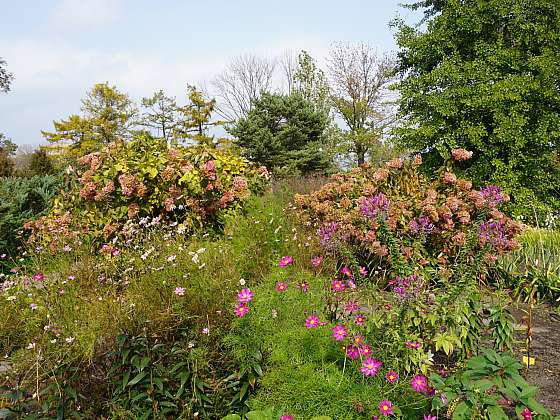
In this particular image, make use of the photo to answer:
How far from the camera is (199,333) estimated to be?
2.34 meters

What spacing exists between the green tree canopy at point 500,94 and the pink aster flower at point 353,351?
29.5 feet

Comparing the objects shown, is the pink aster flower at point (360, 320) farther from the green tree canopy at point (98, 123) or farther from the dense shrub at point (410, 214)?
the green tree canopy at point (98, 123)

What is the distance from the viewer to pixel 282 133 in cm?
1820

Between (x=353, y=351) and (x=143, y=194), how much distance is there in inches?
117

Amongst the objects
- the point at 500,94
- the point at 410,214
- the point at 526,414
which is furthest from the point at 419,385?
the point at 500,94

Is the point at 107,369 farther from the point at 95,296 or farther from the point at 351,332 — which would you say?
the point at 351,332

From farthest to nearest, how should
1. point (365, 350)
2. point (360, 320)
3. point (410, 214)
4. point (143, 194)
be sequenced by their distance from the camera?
point (143, 194) < point (410, 214) < point (360, 320) < point (365, 350)

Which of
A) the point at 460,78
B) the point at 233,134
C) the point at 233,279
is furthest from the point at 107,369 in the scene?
the point at 233,134

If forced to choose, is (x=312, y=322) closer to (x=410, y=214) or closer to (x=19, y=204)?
(x=410, y=214)

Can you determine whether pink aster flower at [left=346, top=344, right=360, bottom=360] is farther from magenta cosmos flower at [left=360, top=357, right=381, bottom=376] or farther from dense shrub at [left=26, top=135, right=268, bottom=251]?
dense shrub at [left=26, top=135, right=268, bottom=251]

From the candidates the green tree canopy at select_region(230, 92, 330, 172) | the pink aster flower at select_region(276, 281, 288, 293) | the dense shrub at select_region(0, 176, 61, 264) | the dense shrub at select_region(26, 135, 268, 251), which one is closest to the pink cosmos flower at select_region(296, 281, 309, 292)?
the pink aster flower at select_region(276, 281, 288, 293)

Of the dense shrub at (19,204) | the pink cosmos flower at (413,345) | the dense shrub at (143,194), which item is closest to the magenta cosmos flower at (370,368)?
the pink cosmos flower at (413,345)

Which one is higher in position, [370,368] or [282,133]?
[282,133]

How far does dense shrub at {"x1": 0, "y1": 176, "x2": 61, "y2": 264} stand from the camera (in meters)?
5.55
